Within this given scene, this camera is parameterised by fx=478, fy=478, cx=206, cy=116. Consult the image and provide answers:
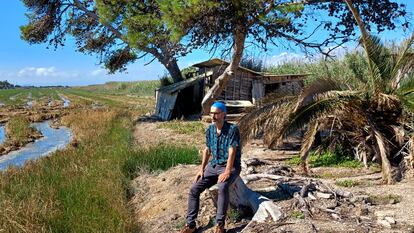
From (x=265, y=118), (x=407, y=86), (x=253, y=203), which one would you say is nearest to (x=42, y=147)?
(x=265, y=118)

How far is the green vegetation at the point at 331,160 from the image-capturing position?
9.81m

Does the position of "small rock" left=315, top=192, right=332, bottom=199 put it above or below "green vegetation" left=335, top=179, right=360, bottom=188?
above

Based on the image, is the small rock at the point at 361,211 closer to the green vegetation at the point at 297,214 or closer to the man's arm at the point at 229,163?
the green vegetation at the point at 297,214

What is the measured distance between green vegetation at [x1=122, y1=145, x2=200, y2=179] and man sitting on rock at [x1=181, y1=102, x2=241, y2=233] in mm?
4002

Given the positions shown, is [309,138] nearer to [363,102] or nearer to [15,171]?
[363,102]

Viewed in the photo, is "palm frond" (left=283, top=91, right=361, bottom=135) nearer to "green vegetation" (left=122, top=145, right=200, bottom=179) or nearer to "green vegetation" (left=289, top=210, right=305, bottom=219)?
"green vegetation" (left=122, top=145, right=200, bottom=179)

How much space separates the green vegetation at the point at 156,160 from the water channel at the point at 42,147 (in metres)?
4.83

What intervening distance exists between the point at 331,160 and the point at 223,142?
4.85 meters

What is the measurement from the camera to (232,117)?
20734mm

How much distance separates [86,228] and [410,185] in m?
5.20

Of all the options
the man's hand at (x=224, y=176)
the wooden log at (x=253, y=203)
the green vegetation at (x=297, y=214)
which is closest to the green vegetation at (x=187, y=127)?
the wooden log at (x=253, y=203)

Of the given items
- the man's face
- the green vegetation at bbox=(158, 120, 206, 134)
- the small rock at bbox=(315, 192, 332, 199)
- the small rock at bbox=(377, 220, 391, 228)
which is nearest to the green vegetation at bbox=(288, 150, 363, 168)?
the small rock at bbox=(315, 192, 332, 199)

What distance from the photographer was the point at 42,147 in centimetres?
1905

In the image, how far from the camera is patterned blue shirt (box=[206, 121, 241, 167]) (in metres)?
6.05
